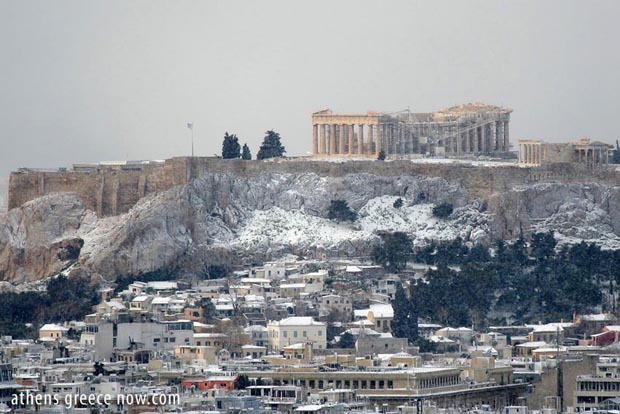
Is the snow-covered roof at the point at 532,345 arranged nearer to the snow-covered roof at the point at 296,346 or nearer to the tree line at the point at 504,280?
the tree line at the point at 504,280

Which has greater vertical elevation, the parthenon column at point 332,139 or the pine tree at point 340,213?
the parthenon column at point 332,139

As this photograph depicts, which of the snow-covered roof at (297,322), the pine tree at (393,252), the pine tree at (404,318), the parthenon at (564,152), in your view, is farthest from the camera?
the parthenon at (564,152)

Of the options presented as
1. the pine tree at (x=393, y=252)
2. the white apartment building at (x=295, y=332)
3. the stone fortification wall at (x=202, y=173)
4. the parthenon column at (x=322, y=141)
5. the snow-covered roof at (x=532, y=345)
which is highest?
the parthenon column at (x=322, y=141)

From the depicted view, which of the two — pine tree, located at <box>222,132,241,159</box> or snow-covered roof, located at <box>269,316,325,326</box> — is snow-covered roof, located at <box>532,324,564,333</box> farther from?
pine tree, located at <box>222,132,241,159</box>

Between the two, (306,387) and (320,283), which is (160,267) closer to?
(320,283)

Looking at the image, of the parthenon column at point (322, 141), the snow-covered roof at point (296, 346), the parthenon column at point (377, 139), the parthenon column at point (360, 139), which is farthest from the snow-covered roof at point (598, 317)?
the parthenon column at point (322, 141)

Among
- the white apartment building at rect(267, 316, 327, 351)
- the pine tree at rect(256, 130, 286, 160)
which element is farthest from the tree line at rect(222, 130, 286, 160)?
the white apartment building at rect(267, 316, 327, 351)
